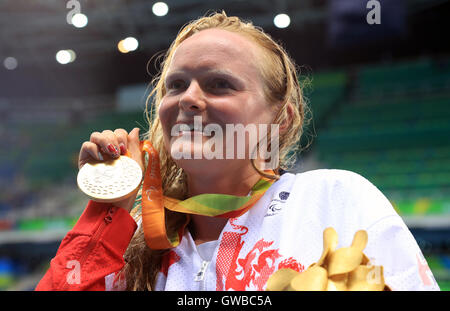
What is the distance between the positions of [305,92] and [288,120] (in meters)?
3.84

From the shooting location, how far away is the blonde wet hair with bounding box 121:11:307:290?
33.4 inches

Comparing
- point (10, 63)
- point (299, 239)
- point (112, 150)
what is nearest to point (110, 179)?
point (112, 150)

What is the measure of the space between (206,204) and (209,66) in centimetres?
26

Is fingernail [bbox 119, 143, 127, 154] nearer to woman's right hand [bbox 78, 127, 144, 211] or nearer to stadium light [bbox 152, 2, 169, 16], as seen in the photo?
woman's right hand [bbox 78, 127, 144, 211]

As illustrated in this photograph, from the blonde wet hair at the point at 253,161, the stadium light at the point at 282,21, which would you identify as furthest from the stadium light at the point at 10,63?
the blonde wet hair at the point at 253,161

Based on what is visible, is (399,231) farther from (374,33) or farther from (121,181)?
(374,33)

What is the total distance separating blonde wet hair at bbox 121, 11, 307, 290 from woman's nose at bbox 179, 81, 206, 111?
0.53ft

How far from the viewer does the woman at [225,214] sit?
720mm

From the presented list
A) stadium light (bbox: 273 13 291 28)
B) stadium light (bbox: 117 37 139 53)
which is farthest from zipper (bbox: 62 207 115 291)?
stadium light (bbox: 273 13 291 28)

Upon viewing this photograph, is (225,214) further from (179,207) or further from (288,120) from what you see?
(288,120)

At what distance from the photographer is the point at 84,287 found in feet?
2.38

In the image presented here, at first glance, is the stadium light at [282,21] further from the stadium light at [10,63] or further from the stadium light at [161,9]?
the stadium light at [10,63]

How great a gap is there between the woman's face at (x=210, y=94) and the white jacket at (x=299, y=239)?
0.43ft
